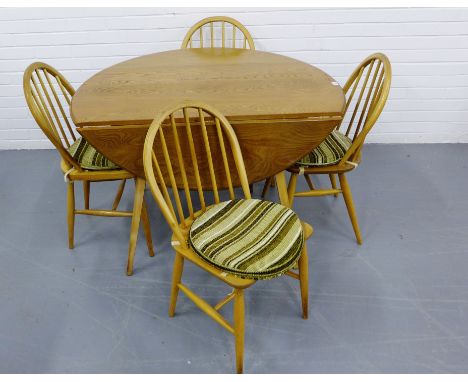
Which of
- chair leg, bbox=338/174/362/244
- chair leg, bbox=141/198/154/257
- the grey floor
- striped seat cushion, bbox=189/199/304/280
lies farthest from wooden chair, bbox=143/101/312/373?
chair leg, bbox=338/174/362/244

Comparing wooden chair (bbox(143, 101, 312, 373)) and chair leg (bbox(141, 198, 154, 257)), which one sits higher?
wooden chair (bbox(143, 101, 312, 373))

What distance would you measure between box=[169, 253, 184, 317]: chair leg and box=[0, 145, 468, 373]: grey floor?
68 mm

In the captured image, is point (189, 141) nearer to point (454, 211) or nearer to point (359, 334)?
point (359, 334)

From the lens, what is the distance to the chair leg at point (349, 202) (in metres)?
1.96

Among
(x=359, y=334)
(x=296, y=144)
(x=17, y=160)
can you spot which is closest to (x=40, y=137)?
(x=17, y=160)

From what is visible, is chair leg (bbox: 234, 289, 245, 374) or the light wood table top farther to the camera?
the light wood table top

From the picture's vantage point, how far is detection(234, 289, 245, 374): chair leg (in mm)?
1348

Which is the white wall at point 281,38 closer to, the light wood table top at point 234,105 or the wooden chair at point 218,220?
the light wood table top at point 234,105

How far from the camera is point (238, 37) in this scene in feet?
8.27

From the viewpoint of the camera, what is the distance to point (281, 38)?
2.55 metres

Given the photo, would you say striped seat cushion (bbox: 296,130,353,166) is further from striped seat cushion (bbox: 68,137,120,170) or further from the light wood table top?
striped seat cushion (bbox: 68,137,120,170)

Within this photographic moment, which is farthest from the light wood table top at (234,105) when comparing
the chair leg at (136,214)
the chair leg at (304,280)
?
the chair leg at (304,280)

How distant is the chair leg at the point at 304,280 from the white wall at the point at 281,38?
1548 millimetres

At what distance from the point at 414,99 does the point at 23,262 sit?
2577mm
